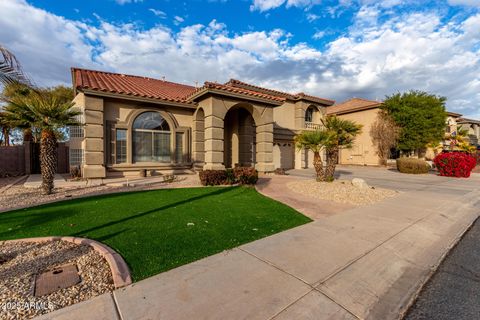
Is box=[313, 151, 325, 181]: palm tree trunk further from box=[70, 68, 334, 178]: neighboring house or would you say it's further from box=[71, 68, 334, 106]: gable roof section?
box=[71, 68, 334, 106]: gable roof section

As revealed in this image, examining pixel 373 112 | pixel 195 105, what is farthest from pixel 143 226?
pixel 373 112

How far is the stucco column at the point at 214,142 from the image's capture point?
11883 mm

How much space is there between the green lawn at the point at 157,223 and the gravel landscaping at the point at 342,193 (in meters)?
2.29

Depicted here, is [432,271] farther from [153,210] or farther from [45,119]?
[45,119]

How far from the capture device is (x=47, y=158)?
8117mm

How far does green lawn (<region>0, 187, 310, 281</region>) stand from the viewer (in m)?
3.85

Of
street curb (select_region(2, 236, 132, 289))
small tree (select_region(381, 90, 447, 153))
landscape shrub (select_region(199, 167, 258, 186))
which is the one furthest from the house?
street curb (select_region(2, 236, 132, 289))

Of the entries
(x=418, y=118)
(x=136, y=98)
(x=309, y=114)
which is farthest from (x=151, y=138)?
(x=418, y=118)

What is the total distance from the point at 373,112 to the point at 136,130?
25230 millimetres

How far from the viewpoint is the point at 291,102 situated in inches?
800

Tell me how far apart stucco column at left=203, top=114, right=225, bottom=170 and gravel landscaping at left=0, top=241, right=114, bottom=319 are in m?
8.13

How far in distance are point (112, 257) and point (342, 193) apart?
7.90m

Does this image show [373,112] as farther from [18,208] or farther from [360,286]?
[18,208]

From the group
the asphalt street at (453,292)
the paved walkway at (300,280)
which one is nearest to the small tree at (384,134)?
the paved walkway at (300,280)
